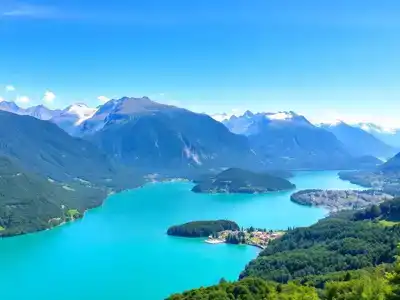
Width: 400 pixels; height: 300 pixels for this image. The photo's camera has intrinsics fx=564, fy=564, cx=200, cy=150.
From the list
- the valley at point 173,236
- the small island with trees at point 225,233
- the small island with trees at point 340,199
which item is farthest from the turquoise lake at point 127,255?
the small island with trees at point 340,199

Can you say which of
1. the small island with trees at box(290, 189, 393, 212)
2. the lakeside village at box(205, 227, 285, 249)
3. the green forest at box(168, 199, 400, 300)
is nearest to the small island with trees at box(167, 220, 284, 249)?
the lakeside village at box(205, 227, 285, 249)

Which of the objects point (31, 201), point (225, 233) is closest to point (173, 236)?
point (225, 233)

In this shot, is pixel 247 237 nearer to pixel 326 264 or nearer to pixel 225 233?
pixel 225 233

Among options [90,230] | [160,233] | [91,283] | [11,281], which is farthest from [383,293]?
[90,230]

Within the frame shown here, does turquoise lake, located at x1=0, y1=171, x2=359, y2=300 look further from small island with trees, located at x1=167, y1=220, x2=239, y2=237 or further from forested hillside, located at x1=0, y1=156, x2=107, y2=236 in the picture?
forested hillside, located at x1=0, y1=156, x2=107, y2=236

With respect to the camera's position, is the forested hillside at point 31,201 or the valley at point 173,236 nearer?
the valley at point 173,236

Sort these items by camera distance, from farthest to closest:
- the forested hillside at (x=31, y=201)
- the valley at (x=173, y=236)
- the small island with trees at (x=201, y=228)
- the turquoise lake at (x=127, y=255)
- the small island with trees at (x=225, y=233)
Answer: the forested hillside at (x=31, y=201), the small island with trees at (x=201, y=228), the small island with trees at (x=225, y=233), the turquoise lake at (x=127, y=255), the valley at (x=173, y=236)

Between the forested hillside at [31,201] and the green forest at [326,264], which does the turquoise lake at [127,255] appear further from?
the green forest at [326,264]
